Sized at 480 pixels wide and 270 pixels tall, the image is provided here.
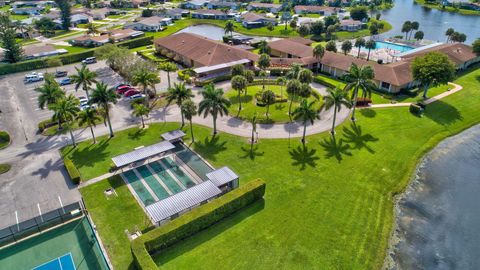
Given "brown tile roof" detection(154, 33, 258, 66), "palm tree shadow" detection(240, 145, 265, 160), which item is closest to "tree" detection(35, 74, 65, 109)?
"palm tree shadow" detection(240, 145, 265, 160)

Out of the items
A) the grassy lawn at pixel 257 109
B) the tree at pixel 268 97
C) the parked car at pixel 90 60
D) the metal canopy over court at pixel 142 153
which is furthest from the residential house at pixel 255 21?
the metal canopy over court at pixel 142 153

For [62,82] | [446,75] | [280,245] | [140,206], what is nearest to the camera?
[280,245]

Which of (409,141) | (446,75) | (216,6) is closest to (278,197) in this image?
(409,141)

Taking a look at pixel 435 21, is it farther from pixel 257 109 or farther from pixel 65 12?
pixel 65 12

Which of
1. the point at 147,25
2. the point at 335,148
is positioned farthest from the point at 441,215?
the point at 147,25

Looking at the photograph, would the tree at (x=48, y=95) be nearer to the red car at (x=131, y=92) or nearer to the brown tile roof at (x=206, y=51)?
the red car at (x=131, y=92)

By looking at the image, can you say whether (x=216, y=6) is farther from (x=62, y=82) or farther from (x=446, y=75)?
(x=446, y=75)
